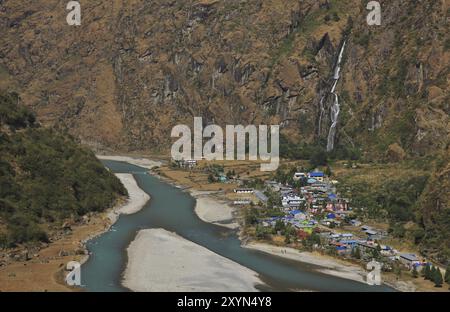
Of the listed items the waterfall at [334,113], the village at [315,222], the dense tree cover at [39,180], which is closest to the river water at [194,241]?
the village at [315,222]

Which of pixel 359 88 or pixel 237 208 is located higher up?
pixel 359 88

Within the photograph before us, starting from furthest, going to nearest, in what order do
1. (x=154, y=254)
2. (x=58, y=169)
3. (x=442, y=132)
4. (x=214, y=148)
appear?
(x=214, y=148), (x=442, y=132), (x=58, y=169), (x=154, y=254)

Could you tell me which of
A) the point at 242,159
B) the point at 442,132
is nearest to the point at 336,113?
the point at 242,159

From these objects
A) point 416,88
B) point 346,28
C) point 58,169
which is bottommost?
point 58,169

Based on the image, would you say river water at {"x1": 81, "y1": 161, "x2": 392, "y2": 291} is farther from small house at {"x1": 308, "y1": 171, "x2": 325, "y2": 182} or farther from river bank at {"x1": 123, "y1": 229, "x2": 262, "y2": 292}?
small house at {"x1": 308, "y1": 171, "x2": 325, "y2": 182}

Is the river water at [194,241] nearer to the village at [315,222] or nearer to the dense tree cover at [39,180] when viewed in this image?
the village at [315,222]

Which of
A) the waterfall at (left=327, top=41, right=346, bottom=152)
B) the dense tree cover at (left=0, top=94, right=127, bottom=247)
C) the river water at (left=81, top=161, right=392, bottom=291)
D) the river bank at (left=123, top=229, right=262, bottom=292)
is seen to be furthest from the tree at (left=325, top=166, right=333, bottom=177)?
the river bank at (left=123, top=229, right=262, bottom=292)

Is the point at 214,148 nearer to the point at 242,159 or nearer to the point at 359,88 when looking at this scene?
the point at 242,159
